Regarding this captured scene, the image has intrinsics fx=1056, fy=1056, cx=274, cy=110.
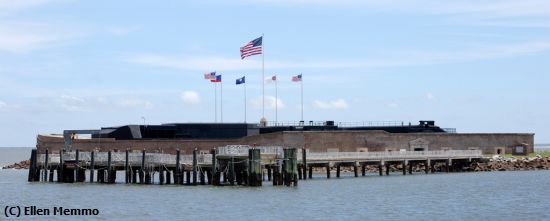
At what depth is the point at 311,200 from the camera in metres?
70.7

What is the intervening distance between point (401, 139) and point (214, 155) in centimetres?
4765

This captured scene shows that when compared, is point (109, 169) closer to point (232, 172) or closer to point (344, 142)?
point (232, 172)

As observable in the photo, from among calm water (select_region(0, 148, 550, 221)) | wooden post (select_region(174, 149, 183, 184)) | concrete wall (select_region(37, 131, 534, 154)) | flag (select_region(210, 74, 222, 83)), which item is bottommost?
calm water (select_region(0, 148, 550, 221))

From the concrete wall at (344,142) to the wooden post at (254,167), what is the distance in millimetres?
38849

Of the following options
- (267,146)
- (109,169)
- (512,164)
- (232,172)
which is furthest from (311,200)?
(512,164)

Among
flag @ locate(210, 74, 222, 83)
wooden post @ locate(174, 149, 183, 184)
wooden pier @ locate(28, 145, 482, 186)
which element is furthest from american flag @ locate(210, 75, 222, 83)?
wooden post @ locate(174, 149, 183, 184)

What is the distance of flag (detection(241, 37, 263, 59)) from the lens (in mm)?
103562

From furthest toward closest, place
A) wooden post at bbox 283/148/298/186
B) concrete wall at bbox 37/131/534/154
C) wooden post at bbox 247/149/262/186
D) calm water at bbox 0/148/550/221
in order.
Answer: concrete wall at bbox 37/131/534/154, wooden post at bbox 283/148/298/186, wooden post at bbox 247/149/262/186, calm water at bbox 0/148/550/221

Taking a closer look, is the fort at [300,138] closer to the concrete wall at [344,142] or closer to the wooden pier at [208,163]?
the concrete wall at [344,142]

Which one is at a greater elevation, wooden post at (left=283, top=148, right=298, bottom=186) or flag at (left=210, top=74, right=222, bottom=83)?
flag at (left=210, top=74, right=222, bottom=83)

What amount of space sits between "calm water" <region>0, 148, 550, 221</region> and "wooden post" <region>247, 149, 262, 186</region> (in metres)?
0.91

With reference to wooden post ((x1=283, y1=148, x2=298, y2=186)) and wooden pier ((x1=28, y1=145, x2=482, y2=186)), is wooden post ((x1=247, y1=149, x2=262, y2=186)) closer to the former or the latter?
wooden pier ((x1=28, y1=145, x2=482, y2=186))

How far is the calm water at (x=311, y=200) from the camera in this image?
205 ft

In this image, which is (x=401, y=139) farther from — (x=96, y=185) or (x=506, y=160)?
(x=96, y=185)
